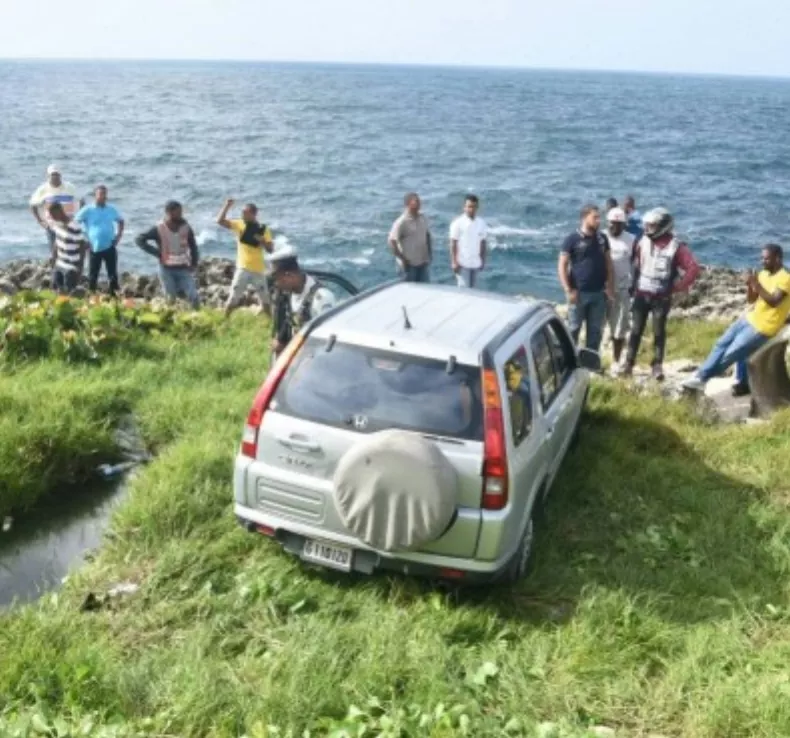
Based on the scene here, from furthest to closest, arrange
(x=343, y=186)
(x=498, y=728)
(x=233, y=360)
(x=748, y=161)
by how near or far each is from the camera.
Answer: (x=748, y=161)
(x=343, y=186)
(x=233, y=360)
(x=498, y=728)

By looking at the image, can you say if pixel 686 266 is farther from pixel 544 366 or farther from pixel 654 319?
pixel 544 366

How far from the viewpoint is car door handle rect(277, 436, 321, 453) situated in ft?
17.5

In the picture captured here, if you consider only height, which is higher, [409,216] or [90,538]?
[409,216]

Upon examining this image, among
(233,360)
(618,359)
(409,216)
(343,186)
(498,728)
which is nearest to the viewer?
(498,728)

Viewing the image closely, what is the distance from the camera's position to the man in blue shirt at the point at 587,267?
10.0 metres

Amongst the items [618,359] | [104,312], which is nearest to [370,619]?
[104,312]

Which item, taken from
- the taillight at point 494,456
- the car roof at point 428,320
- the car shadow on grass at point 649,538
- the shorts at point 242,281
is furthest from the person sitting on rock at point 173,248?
the taillight at point 494,456

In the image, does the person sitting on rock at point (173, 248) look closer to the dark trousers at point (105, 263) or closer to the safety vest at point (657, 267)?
the dark trousers at point (105, 263)

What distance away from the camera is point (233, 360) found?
10.1 meters

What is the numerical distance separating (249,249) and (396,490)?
7840 millimetres

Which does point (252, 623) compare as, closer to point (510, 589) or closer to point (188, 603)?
point (188, 603)

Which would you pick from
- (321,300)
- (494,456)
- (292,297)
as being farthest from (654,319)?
(494,456)

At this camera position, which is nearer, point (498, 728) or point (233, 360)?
point (498, 728)

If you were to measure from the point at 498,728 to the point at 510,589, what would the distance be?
58.9 inches
